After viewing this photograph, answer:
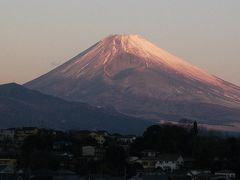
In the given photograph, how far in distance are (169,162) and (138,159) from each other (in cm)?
261

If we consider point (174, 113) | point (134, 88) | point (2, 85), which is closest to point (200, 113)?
point (174, 113)

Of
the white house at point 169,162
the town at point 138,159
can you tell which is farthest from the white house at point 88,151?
the white house at point 169,162

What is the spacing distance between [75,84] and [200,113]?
793 inches

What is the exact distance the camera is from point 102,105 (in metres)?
139

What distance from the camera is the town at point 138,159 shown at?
147 feet

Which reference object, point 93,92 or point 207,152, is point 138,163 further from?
point 93,92

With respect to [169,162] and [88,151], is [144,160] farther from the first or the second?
[88,151]

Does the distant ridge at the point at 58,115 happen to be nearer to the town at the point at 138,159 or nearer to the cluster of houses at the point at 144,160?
the cluster of houses at the point at 144,160

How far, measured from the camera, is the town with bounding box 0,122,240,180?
44.8 meters

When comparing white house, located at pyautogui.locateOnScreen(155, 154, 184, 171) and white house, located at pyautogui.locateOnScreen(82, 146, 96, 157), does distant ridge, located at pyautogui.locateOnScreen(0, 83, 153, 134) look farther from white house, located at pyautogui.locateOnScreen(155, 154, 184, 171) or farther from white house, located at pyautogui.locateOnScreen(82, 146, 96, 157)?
white house, located at pyautogui.locateOnScreen(155, 154, 184, 171)

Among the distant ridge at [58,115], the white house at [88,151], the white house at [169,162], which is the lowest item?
the white house at [169,162]

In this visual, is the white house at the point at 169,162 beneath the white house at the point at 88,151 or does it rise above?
beneath

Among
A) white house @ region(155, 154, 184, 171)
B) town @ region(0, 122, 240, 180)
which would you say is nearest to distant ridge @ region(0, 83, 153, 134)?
town @ region(0, 122, 240, 180)

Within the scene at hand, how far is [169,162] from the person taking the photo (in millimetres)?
51844
